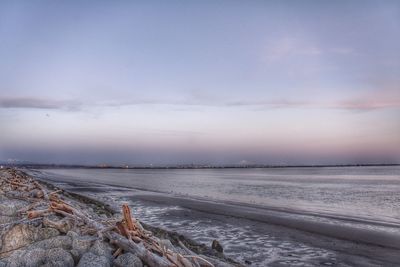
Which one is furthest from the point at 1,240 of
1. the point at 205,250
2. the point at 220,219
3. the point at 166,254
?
the point at 220,219

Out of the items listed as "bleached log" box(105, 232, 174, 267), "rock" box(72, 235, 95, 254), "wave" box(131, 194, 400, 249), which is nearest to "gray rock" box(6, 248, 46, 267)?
"rock" box(72, 235, 95, 254)

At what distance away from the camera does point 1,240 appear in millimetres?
5910

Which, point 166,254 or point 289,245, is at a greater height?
point 166,254

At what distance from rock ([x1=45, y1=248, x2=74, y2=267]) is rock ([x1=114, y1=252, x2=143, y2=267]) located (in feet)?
1.74

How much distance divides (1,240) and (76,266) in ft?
A: 6.83

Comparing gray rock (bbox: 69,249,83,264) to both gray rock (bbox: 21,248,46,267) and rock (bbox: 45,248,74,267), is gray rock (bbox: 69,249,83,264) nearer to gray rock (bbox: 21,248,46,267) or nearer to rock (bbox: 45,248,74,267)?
rock (bbox: 45,248,74,267)

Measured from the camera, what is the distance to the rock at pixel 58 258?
4485 millimetres

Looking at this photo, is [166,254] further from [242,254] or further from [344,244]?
[344,244]

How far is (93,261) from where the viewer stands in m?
4.50

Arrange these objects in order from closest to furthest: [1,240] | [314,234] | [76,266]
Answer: [76,266] < [1,240] < [314,234]

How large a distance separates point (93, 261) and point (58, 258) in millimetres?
453

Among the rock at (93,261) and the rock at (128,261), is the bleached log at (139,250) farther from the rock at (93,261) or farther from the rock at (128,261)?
the rock at (93,261)

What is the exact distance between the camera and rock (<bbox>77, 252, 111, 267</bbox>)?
440 cm

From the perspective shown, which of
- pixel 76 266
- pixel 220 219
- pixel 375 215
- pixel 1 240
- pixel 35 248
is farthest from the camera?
pixel 375 215
